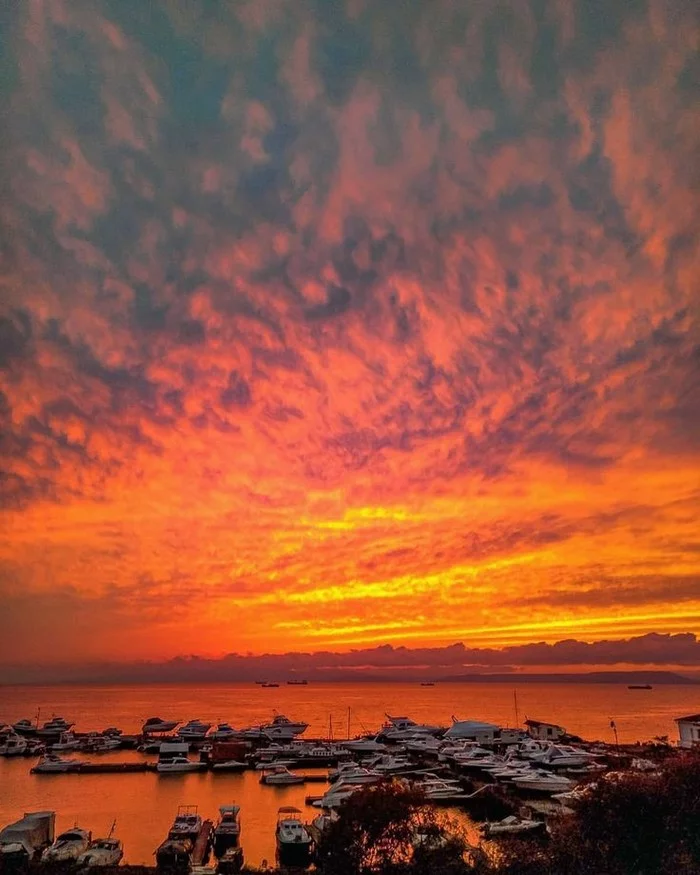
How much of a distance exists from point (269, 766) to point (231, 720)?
68719mm

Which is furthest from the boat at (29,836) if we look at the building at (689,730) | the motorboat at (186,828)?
the building at (689,730)

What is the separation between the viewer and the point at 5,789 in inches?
1964

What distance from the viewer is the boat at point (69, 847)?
2622 centimetres

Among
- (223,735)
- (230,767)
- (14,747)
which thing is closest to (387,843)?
(230,767)

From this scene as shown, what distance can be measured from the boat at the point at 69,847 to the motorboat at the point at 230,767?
28182 mm

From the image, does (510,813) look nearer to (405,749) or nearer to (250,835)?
(250,835)

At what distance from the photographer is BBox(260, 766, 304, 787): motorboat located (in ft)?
161

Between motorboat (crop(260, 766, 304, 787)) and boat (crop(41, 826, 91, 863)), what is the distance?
2204 cm

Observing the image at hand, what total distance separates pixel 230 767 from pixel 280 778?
824cm

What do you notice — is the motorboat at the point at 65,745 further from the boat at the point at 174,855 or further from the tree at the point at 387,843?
the tree at the point at 387,843

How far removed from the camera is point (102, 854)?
26812 mm

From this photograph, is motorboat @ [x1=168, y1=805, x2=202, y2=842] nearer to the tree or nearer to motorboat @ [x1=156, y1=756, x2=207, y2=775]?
the tree

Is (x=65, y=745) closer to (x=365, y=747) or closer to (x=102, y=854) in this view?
(x=365, y=747)

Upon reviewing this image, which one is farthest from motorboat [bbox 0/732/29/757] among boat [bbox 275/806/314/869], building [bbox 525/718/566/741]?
building [bbox 525/718/566/741]
